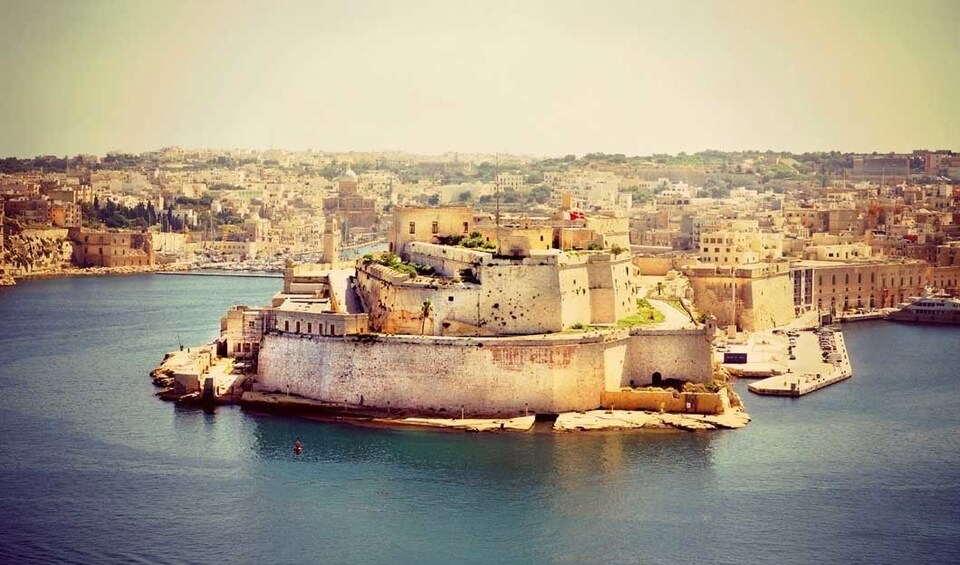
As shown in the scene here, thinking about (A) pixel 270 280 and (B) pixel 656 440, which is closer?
(B) pixel 656 440

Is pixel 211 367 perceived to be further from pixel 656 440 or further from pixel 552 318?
pixel 656 440

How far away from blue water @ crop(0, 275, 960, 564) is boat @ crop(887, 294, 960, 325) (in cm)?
1309

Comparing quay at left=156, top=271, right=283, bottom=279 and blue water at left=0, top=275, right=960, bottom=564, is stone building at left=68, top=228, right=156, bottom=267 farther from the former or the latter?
blue water at left=0, top=275, right=960, bottom=564

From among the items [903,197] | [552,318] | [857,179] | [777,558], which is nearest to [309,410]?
[552,318]

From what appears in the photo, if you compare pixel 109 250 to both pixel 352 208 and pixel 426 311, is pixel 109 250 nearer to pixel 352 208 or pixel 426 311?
pixel 352 208

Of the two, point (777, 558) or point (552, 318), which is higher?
point (552, 318)

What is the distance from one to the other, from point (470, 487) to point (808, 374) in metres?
11.4

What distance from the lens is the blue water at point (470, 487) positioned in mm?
21672

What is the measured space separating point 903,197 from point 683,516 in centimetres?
5019

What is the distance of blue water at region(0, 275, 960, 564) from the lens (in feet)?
71.1

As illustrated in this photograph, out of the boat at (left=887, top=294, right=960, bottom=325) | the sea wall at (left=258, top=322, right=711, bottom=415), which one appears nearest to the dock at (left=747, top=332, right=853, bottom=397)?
the sea wall at (left=258, top=322, right=711, bottom=415)

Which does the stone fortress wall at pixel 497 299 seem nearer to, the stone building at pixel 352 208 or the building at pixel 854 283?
the building at pixel 854 283

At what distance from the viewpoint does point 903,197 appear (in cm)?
6988

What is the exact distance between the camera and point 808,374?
109 ft
